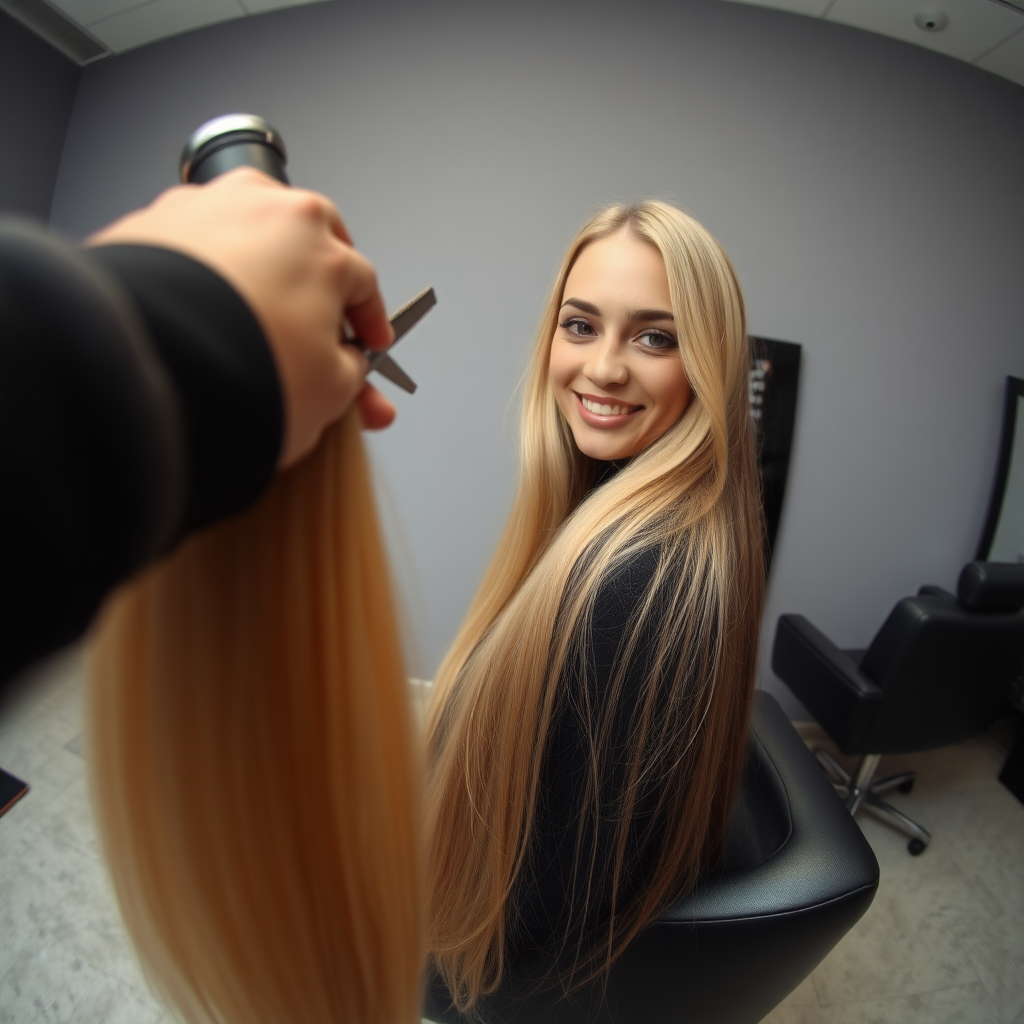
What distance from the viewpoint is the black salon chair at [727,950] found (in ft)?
2.22

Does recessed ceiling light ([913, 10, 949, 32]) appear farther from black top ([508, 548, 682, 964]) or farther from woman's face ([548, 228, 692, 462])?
black top ([508, 548, 682, 964])

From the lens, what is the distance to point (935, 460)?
1970 millimetres

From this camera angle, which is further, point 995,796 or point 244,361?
point 995,796

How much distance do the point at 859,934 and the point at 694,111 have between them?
2499 millimetres

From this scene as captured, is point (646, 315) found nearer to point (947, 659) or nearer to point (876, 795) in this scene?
point (947, 659)

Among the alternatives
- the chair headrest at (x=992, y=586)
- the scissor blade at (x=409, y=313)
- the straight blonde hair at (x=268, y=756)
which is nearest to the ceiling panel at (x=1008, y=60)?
the chair headrest at (x=992, y=586)

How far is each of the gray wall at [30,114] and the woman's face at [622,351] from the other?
6.94 ft

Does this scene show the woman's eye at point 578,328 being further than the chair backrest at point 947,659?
No

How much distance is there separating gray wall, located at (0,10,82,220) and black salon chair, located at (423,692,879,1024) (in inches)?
103

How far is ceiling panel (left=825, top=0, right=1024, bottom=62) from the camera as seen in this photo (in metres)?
1.51

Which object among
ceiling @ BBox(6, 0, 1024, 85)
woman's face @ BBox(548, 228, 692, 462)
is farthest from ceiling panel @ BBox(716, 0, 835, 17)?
woman's face @ BBox(548, 228, 692, 462)

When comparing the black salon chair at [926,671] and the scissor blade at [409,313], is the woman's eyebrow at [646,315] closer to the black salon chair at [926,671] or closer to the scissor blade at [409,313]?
the scissor blade at [409,313]

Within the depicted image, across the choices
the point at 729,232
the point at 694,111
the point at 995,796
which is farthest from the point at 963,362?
the point at 995,796

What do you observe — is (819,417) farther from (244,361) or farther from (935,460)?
(244,361)
